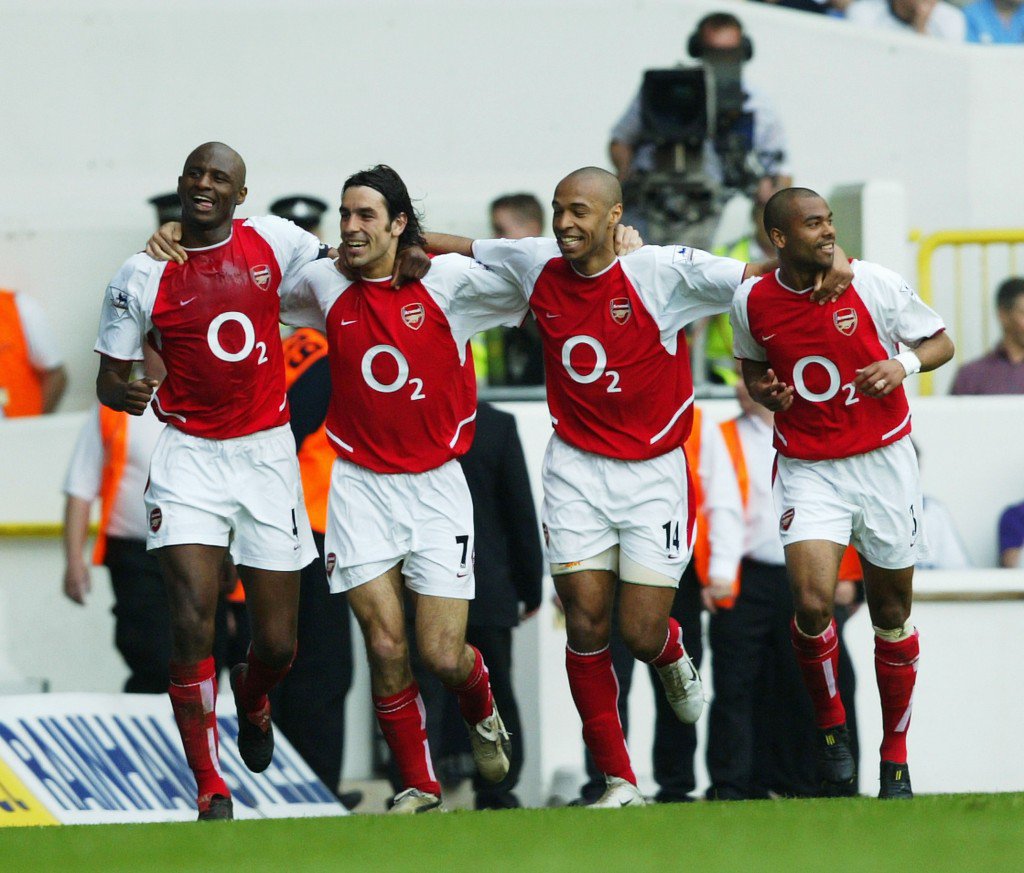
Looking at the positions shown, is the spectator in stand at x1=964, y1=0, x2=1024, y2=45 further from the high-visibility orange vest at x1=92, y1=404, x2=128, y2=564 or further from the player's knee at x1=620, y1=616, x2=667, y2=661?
the player's knee at x1=620, y1=616, x2=667, y2=661

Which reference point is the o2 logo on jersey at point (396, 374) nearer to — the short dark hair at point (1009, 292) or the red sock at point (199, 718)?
the red sock at point (199, 718)

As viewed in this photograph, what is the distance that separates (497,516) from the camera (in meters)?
9.39

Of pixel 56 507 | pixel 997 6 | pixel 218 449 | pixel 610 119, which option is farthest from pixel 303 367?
pixel 997 6

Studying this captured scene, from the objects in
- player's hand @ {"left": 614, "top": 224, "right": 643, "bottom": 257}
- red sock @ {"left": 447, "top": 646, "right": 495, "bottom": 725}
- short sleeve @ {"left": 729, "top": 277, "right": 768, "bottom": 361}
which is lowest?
red sock @ {"left": 447, "top": 646, "right": 495, "bottom": 725}

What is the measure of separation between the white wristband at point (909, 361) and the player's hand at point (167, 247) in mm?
2682

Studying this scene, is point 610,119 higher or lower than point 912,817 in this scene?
higher

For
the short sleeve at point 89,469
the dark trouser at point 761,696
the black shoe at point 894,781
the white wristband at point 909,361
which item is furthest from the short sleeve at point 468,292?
the short sleeve at point 89,469

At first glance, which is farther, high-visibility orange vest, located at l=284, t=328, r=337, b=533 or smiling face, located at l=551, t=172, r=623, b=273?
high-visibility orange vest, located at l=284, t=328, r=337, b=533

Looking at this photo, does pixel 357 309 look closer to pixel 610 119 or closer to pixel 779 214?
pixel 779 214

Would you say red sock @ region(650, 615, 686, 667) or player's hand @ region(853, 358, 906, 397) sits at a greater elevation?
player's hand @ region(853, 358, 906, 397)

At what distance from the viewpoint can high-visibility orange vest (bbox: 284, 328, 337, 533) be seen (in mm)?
9266

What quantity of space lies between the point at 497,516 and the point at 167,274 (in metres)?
2.42

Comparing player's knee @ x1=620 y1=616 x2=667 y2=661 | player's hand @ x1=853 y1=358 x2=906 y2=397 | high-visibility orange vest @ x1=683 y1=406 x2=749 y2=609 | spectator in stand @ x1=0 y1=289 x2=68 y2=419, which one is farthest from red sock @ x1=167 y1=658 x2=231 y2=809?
spectator in stand @ x1=0 y1=289 x2=68 y2=419

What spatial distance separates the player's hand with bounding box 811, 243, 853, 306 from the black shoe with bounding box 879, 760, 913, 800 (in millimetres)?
1819
